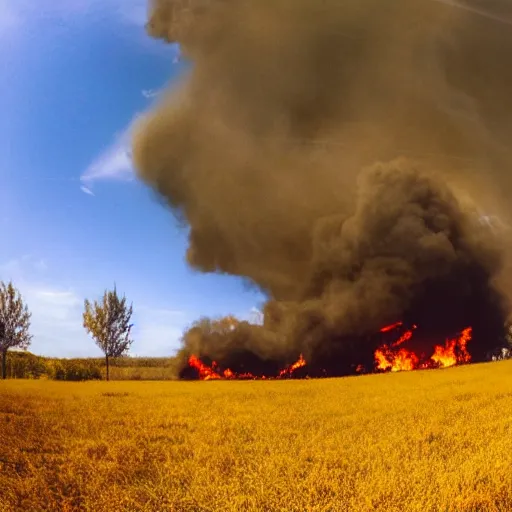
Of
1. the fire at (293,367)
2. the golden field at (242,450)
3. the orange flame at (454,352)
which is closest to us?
the golden field at (242,450)

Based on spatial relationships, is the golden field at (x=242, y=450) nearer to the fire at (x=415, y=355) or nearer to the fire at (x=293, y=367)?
the fire at (x=415, y=355)

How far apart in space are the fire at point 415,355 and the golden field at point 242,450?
8.78 m

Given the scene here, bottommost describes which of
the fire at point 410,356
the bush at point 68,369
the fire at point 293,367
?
the fire at point 293,367

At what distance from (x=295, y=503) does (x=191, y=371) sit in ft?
21.3

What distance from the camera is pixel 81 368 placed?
7.03 m

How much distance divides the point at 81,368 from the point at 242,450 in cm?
268

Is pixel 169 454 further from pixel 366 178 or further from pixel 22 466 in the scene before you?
pixel 366 178

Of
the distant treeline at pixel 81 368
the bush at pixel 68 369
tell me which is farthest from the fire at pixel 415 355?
the bush at pixel 68 369

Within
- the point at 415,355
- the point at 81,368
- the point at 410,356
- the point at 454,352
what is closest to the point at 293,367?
the point at 410,356

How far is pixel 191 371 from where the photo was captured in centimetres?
1129

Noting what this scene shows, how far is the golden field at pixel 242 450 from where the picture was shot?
191 inches

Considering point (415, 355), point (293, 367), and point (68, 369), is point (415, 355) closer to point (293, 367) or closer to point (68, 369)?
point (293, 367)

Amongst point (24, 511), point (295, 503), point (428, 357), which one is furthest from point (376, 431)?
point (428, 357)

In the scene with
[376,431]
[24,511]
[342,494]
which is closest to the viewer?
[24,511]
